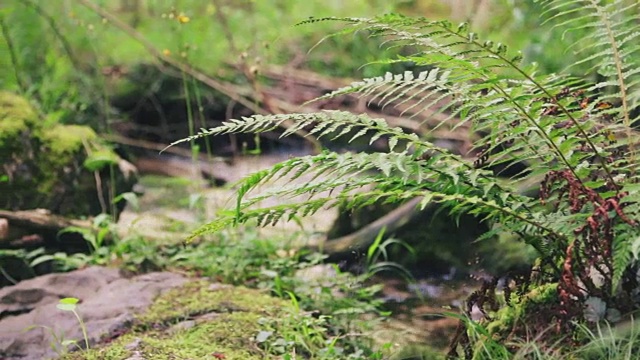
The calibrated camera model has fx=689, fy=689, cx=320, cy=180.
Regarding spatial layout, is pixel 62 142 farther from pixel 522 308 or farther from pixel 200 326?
pixel 522 308

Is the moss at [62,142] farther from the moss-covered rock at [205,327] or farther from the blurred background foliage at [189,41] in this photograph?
the moss-covered rock at [205,327]

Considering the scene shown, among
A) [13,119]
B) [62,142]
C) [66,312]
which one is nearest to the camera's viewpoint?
[66,312]

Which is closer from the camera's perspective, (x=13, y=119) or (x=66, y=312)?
(x=66, y=312)

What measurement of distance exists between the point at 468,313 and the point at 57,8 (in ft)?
19.6

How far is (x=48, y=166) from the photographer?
12.2 ft

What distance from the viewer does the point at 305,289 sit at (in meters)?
2.94

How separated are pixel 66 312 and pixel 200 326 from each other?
0.62 meters

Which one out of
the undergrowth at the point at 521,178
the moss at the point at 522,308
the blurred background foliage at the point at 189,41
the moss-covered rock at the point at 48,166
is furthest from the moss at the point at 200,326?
the blurred background foliage at the point at 189,41

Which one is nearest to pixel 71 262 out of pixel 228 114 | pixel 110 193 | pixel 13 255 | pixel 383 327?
pixel 13 255

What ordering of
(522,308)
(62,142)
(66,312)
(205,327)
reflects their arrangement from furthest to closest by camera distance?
(62,142), (66,312), (205,327), (522,308)

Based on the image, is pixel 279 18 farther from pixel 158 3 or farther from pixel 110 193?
pixel 110 193

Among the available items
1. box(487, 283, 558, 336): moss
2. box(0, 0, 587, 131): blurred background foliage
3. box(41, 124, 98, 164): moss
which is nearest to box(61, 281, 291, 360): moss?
box(487, 283, 558, 336): moss

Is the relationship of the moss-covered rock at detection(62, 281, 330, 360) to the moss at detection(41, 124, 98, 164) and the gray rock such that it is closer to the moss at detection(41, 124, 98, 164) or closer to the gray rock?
the gray rock

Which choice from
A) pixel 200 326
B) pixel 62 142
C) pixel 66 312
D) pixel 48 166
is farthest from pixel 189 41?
pixel 200 326
